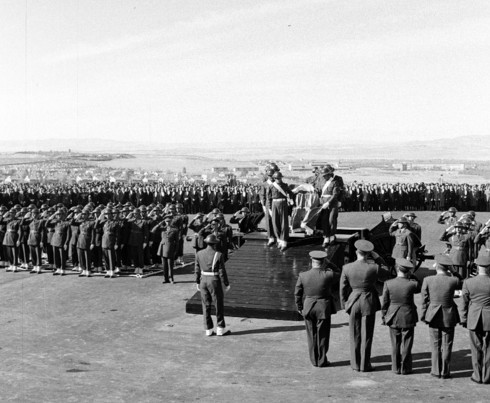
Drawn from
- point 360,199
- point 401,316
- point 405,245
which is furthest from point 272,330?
point 360,199

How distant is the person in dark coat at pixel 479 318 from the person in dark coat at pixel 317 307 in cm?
178

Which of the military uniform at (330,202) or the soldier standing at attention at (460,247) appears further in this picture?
the military uniform at (330,202)

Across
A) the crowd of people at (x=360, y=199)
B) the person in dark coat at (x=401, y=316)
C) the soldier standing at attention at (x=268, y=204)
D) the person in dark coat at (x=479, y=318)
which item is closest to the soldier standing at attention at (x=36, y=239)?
the soldier standing at attention at (x=268, y=204)

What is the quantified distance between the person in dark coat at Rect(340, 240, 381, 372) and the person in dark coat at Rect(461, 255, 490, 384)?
3.83 feet

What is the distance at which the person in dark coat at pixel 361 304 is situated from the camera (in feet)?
26.8

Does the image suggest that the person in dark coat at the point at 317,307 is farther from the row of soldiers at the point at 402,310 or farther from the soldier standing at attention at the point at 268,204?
the soldier standing at attention at the point at 268,204

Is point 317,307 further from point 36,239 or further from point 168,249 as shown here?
point 36,239

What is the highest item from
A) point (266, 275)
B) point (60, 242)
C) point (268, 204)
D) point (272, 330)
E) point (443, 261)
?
point (268, 204)

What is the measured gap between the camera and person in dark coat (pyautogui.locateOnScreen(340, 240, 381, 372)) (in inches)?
322

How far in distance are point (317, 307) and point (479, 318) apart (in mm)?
2093

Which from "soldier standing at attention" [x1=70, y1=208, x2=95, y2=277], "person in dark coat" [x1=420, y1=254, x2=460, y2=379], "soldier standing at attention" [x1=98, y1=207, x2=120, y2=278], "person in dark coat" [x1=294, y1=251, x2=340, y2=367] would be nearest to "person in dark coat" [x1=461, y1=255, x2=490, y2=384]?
"person in dark coat" [x1=420, y1=254, x2=460, y2=379]

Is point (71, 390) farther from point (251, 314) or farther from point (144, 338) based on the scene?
point (251, 314)

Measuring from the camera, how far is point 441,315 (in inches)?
311

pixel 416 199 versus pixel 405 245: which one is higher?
pixel 405 245
